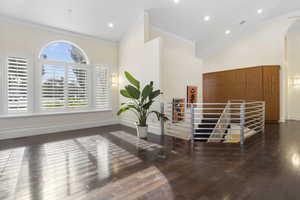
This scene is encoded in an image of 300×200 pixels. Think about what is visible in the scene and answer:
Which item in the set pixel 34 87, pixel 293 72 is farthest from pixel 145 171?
pixel 293 72

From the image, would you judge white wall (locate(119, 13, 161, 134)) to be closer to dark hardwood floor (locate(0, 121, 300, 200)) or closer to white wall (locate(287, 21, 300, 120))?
dark hardwood floor (locate(0, 121, 300, 200))

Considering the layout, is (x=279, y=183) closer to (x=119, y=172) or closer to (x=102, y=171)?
(x=119, y=172)

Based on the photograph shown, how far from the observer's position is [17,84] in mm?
4375

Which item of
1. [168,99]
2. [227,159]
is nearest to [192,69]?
[168,99]

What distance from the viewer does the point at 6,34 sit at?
4277mm

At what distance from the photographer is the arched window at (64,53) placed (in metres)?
4.98

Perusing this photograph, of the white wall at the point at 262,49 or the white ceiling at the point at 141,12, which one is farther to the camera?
the white wall at the point at 262,49

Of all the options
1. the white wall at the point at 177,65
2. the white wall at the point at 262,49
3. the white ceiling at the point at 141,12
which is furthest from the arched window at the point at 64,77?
the white wall at the point at 262,49

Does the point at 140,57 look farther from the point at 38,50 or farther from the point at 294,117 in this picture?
the point at 294,117

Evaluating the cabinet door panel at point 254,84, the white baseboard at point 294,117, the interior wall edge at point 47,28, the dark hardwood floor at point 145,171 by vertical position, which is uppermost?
the interior wall edge at point 47,28

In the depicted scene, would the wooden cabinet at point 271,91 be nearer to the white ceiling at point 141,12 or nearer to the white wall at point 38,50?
the white ceiling at point 141,12

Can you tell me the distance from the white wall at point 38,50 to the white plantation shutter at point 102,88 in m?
0.29

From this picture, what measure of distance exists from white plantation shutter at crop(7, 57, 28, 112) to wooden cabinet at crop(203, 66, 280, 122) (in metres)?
8.49

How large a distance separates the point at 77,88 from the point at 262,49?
28.1 ft
